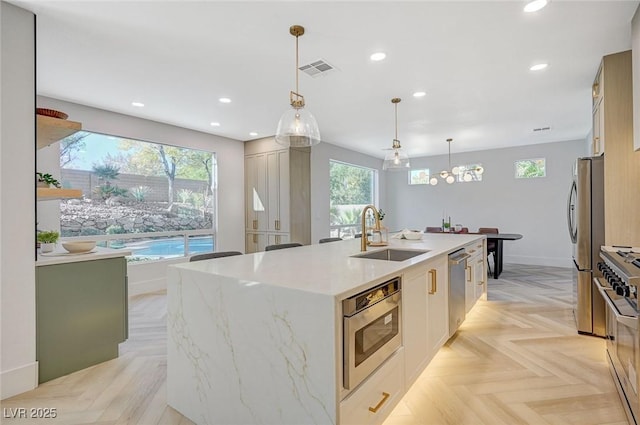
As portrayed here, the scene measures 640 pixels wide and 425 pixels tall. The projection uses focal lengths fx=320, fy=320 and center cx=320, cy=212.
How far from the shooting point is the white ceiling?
2254mm

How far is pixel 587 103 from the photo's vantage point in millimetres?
4250

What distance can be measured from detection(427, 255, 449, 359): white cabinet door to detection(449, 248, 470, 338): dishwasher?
0.25 feet

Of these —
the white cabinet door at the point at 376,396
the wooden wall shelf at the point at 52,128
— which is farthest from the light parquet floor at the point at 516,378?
the wooden wall shelf at the point at 52,128

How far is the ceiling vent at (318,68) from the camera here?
9.79ft

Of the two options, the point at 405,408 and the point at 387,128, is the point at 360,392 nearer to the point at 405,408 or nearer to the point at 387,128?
the point at 405,408

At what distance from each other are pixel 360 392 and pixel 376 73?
288cm

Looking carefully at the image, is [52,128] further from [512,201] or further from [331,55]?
[512,201]

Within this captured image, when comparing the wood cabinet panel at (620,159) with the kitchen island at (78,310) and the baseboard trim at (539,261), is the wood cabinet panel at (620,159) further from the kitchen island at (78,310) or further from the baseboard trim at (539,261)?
the baseboard trim at (539,261)

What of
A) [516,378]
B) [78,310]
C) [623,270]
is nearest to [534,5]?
[623,270]

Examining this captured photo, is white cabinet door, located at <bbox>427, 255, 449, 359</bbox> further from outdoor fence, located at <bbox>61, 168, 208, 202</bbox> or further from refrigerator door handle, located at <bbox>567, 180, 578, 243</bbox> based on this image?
outdoor fence, located at <bbox>61, 168, 208, 202</bbox>

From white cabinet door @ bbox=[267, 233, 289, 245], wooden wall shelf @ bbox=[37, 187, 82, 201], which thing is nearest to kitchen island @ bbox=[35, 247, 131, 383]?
wooden wall shelf @ bbox=[37, 187, 82, 201]

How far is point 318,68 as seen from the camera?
3.08m

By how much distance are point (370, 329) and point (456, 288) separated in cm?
161

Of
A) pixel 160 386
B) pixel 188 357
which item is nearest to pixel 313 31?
pixel 188 357
